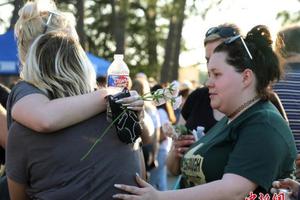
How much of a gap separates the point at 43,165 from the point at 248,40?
1.08m

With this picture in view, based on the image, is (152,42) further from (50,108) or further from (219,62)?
(50,108)

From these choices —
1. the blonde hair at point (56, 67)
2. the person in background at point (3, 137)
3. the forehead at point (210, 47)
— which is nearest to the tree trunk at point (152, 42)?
the person in background at point (3, 137)

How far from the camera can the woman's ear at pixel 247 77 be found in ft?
8.08

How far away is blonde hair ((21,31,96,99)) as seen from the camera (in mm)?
2375

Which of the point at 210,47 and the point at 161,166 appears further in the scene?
the point at 161,166

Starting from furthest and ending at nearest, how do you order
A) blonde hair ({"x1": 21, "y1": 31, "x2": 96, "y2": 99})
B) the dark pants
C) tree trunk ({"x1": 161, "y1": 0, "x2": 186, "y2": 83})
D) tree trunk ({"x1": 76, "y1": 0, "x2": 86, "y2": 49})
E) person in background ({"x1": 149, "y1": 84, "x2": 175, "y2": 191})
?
tree trunk ({"x1": 161, "y1": 0, "x2": 186, "y2": 83}), tree trunk ({"x1": 76, "y1": 0, "x2": 86, "y2": 49}), person in background ({"x1": 149, "y1": 84, "x2": 175, "y2": 191}), the dark pants, blonde hair ({"x1": 21, "y1": 31, "x2": 96, "y2": 99})

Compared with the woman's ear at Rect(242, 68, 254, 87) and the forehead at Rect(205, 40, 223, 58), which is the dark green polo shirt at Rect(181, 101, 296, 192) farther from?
the forehead at Rect(205, 40, 223, 58)

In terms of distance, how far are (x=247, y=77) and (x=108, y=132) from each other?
0.66 meters

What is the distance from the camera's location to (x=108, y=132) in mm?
2357

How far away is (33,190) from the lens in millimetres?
2387

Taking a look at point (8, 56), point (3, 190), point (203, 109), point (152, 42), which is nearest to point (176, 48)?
point (8, 56)

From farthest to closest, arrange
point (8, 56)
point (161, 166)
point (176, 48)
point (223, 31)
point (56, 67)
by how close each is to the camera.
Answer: point (176, 48) → point (8, 56) → point (161, 166) → point (223, 31) → point (56, 67)

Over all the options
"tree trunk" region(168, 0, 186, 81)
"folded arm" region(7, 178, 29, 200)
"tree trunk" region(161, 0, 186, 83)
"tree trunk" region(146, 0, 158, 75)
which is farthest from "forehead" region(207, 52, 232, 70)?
"tree trunk" region(146, 0, 158, 75)

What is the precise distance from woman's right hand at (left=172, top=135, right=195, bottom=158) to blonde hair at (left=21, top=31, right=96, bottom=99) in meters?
1.00
